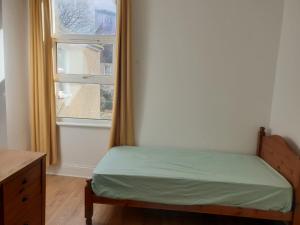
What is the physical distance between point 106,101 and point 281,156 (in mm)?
1999

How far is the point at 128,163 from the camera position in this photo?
8.57 ft

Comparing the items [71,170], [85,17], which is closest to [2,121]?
[71,170]

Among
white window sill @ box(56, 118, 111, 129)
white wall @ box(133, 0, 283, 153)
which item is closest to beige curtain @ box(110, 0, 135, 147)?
white wall @ box(133, 0, 283, 153)

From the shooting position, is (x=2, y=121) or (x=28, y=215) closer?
(x=28, y=215)

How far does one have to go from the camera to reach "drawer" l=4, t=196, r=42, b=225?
63.6 inches

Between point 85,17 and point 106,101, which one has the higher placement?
point 85,17

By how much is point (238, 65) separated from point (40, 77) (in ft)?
7.35

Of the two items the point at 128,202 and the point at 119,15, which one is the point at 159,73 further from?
the point at 128,202

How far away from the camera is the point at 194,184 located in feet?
7.55

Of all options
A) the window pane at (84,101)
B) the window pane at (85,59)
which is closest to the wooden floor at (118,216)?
the window pane at (84,101)

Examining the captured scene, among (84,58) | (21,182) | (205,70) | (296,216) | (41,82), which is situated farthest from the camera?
(84,58)

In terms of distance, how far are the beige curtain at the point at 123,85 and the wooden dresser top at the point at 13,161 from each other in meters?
1.34

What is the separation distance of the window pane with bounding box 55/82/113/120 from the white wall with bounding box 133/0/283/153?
1.40 ft

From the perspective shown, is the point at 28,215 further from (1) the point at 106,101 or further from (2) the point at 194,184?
(1) the point at 106,101
